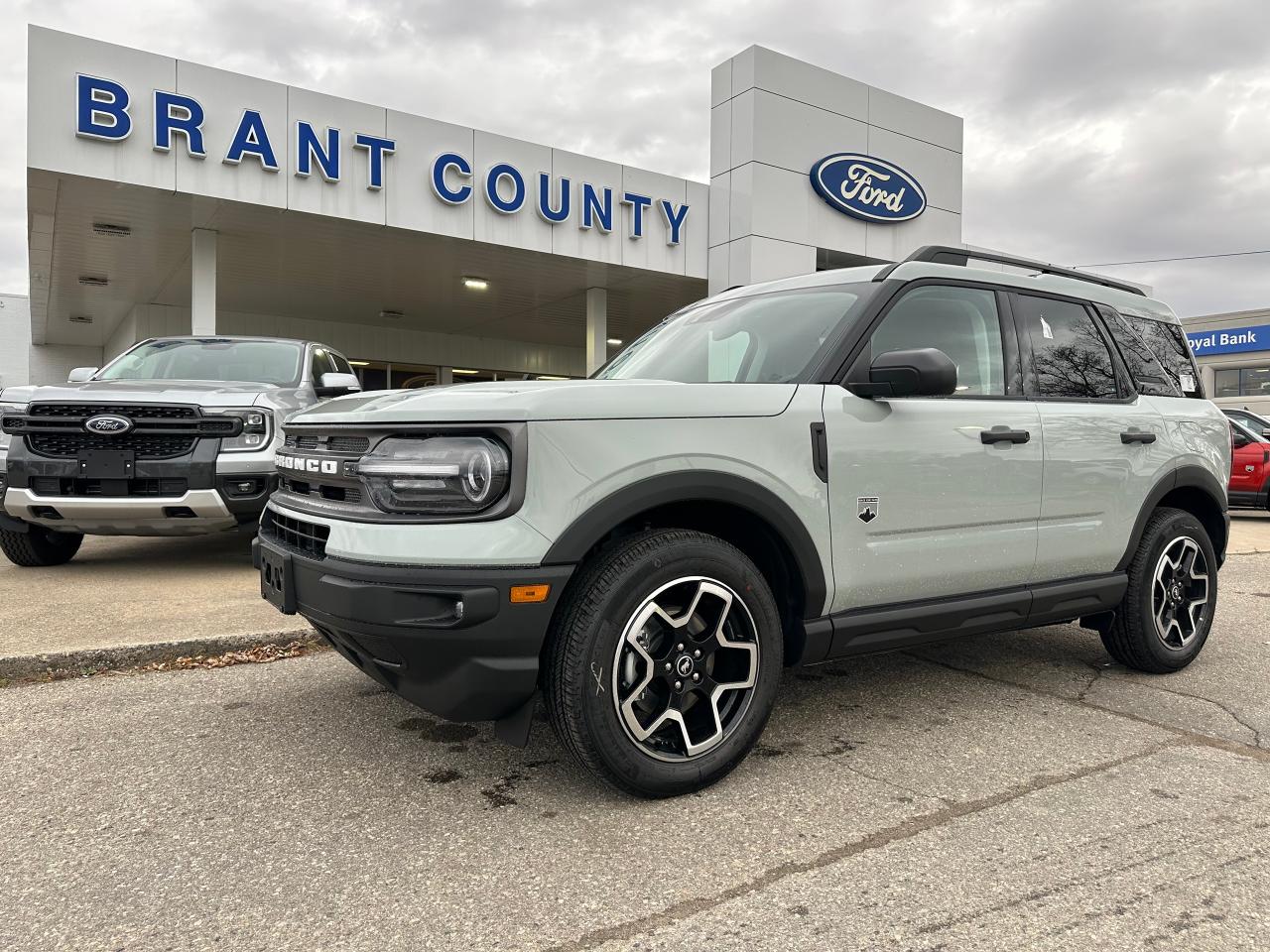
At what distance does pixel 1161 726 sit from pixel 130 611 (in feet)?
16.9

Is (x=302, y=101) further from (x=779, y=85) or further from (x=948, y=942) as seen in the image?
(x=948, y=942)

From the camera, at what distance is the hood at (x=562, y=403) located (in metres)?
2.47

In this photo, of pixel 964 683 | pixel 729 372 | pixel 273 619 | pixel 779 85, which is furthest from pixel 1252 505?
pixel 273 619

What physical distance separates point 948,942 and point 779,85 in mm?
15968

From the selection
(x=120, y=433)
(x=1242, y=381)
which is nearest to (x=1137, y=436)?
(x=120, y=433)

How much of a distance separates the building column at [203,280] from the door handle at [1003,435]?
12184 mm

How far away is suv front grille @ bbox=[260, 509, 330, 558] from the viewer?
2.71 metres

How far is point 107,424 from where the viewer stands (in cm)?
579

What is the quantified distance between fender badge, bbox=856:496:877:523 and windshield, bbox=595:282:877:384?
0.48 metres

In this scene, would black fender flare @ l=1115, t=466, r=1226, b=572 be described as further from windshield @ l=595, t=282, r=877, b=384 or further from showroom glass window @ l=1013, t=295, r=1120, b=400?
windshield @ l=595, t=282, r=877, b=384

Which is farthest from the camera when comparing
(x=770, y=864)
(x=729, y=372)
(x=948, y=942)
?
(x=729, y=372)

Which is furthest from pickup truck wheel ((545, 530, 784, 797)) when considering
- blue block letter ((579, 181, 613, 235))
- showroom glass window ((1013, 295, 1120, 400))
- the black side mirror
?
blue block letter ((579, 181, 613, 235))

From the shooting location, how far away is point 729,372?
3.52 meters

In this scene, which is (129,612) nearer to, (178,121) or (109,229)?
(178,121)
